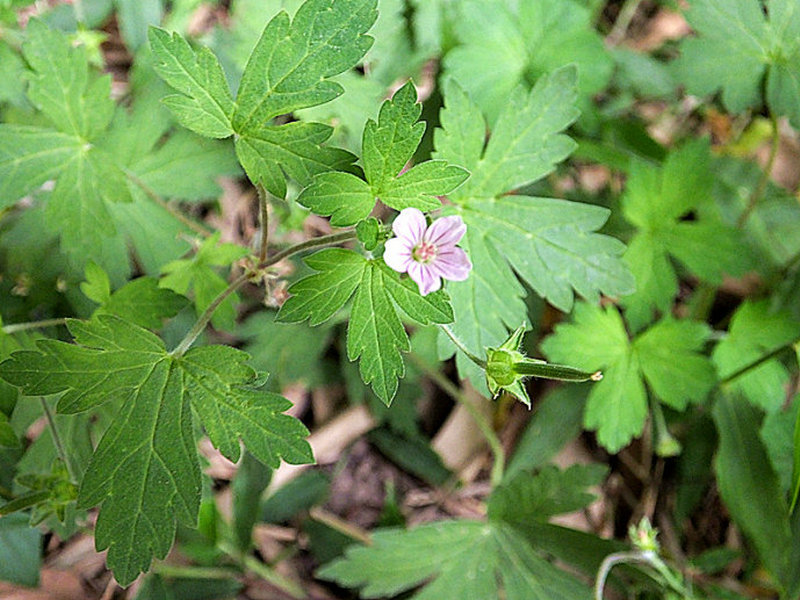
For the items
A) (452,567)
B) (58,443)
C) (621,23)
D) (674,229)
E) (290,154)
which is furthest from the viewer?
(621,23)

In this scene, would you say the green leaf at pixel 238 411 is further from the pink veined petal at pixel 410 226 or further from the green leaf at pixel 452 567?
the green leaf at pixel 452 567

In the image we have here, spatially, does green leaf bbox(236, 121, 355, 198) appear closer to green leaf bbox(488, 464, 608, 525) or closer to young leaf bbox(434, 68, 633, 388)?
young leaf bbox(434, 68, 633, 388)

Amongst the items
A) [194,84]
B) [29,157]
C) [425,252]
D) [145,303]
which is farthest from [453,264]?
[29,157]

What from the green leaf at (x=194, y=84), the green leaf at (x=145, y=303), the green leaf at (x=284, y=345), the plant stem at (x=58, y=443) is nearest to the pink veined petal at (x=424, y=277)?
the green leaf at (x=194, y=84)

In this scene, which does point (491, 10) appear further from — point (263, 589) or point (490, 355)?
point (263, 589)

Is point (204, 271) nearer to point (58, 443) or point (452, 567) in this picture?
point (58, 443)

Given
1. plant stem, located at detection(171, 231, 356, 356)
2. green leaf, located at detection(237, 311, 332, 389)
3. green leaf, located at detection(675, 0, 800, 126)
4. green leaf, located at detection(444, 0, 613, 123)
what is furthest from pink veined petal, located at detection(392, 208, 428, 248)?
green leaf, located at detection(675, 0, 800, 126)

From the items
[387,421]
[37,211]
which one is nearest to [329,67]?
[37,211]
